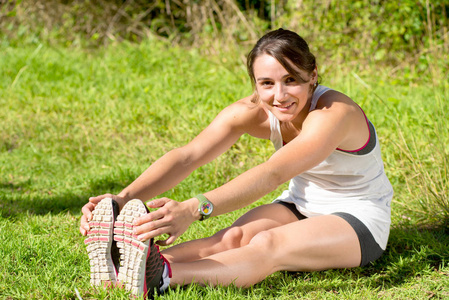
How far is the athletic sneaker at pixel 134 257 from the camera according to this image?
2.08 meters

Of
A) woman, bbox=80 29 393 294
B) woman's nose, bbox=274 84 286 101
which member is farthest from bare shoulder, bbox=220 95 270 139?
woman's nose, bbox=274 84 286 101

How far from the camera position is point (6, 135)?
5.35 m

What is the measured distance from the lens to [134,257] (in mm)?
2082

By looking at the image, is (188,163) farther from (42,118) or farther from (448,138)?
(42,118)

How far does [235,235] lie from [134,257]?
2.32ft

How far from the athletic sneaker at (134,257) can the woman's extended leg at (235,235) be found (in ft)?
1.04

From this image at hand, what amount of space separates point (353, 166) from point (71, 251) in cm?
151

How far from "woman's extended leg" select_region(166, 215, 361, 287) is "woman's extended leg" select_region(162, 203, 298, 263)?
174 mm

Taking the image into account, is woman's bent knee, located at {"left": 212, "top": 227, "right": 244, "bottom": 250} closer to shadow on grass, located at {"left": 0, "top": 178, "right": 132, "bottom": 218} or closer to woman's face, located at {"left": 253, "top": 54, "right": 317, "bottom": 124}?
woman's face, located at {"left": 253, "top": 54, "right": 317, "bottom": 124}

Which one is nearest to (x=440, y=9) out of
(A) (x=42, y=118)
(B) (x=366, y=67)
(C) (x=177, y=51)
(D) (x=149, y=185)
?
(B) (x=366, y=67)

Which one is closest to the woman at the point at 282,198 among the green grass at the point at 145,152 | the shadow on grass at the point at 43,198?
the green grass at the point at 145,152

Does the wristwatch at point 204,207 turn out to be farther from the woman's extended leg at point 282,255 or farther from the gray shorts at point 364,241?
the gray shorts at point 364,241

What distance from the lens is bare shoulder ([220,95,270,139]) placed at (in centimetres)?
279

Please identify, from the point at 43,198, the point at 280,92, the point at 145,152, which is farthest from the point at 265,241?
the point at 145,152
